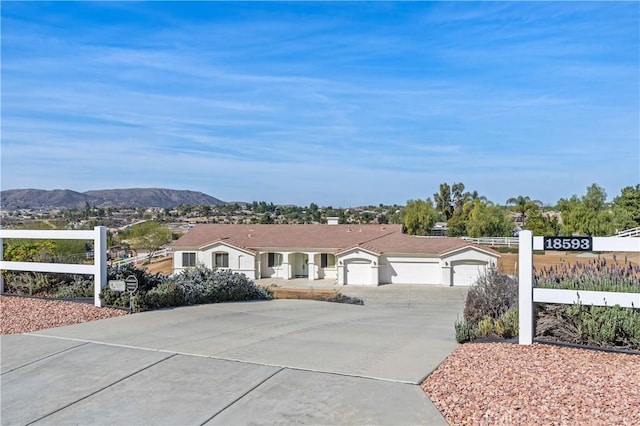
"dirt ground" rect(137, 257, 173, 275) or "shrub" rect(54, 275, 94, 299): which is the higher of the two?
"shrub" rect(54, 275, 94, 299)

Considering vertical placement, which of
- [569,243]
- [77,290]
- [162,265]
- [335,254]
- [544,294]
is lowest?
[162,265]

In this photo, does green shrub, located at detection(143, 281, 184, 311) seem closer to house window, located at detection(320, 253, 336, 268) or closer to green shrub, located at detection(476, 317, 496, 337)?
green shrub, located at detection(476, 317, 496, 337)

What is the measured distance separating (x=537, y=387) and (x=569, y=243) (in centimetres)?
289

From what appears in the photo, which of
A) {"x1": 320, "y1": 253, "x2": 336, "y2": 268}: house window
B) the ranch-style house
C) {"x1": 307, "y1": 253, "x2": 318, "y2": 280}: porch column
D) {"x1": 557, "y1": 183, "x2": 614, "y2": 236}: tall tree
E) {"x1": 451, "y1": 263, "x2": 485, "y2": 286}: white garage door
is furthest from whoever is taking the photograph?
{"x1": 557, "y1": 183, "x2": 614, "y2": 236}: tall tree

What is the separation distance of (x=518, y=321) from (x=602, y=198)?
240 ft

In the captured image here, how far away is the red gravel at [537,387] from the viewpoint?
484 cm

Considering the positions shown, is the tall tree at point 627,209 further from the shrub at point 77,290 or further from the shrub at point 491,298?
the shrub at point 77,290

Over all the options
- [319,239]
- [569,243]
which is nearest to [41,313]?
[569,243]

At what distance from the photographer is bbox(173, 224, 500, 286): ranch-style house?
4181cm

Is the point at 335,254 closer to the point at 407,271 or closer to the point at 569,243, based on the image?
the point at 407,271

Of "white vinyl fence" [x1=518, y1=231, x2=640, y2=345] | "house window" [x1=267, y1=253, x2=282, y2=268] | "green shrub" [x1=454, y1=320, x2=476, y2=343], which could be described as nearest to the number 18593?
"white vinyl fence" [x1=518, y1=231, x2=640, y2=345]

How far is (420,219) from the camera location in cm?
7512

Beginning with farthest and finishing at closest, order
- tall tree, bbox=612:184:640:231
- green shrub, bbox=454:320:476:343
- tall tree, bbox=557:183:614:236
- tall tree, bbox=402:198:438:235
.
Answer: tall tree, bbox=402:198:438:235
tall tree, bbox=612:184:640:231
tall tree, bbox=557:183:614:236
green shrub, bbox=454:320:476:343

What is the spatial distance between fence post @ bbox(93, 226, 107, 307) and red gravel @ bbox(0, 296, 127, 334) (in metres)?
0.32
